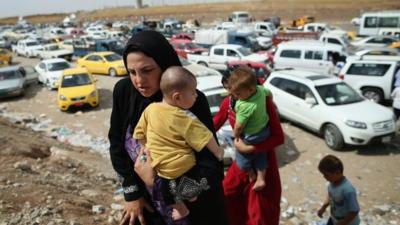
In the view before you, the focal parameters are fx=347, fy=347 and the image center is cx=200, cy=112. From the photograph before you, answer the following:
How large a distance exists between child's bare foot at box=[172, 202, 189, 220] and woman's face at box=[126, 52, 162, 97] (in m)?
0.66

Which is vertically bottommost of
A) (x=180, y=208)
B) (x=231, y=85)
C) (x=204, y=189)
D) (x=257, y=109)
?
(x=180, y=208)

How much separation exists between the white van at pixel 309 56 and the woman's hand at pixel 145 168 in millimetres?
15417

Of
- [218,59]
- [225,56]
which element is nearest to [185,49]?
[218,59]

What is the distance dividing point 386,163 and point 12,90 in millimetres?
15885

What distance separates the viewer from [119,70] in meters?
19.4

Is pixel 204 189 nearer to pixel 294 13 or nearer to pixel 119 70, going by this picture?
pixel 119 70

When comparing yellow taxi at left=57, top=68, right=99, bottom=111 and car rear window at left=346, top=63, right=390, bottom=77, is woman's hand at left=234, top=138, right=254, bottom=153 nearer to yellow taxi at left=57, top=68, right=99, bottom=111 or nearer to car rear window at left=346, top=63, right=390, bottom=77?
car rear window at left=346, top=63, right=390, bottom=77

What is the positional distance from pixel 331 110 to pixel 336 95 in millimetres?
760

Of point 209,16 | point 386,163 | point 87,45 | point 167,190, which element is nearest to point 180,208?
point 167,190

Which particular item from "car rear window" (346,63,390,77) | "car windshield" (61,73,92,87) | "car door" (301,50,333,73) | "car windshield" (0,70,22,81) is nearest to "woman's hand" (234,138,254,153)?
"car rear window" (346,63,390,77)

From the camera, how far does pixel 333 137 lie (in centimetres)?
923

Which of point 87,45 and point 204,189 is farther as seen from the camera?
point 87,45

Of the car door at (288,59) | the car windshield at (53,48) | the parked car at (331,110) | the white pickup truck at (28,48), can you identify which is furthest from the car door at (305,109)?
the white pickup truck at (28,48)

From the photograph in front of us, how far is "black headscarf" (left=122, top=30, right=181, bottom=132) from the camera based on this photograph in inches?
72.9
